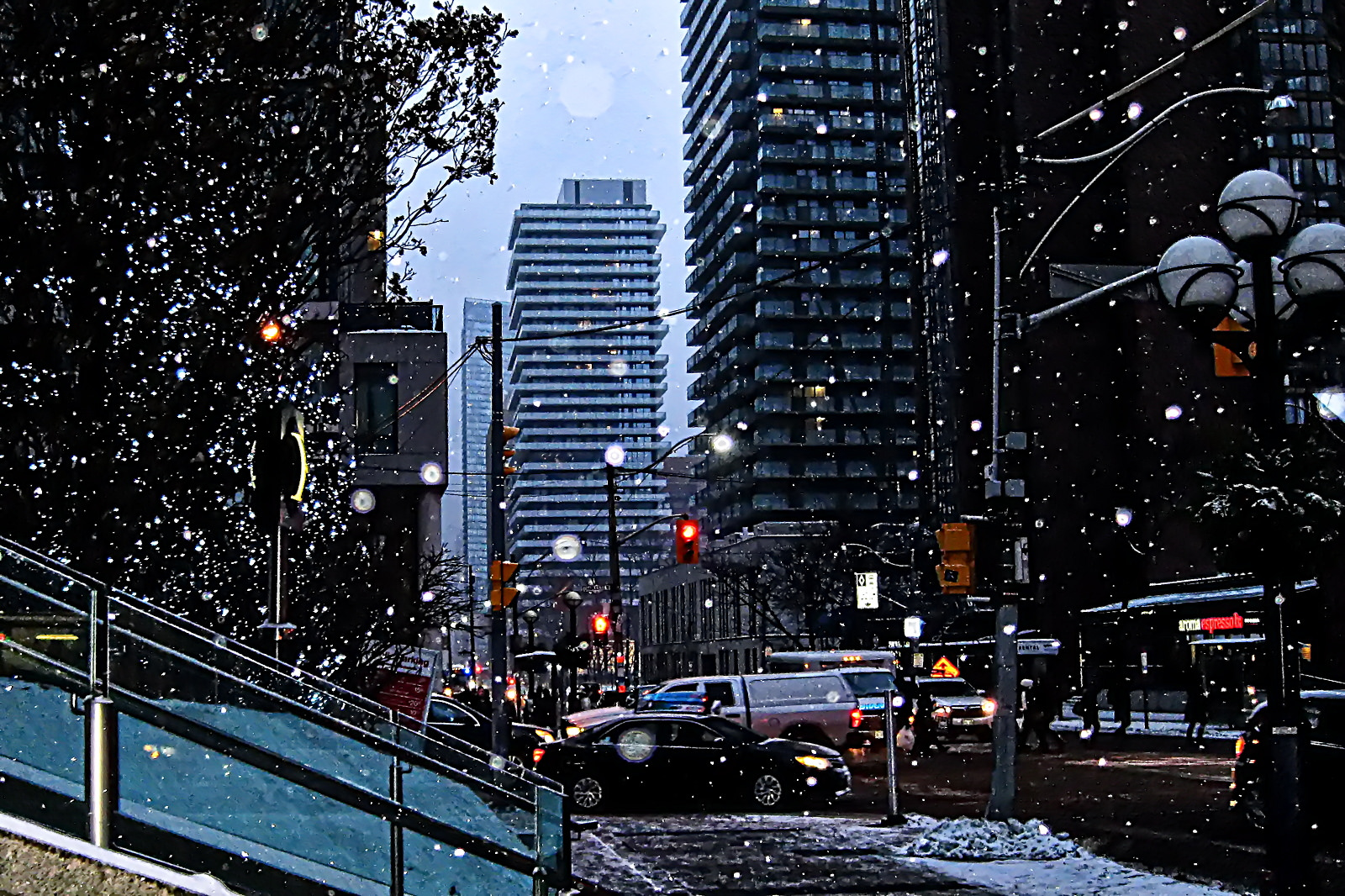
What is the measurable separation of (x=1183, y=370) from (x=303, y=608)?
59.7 m

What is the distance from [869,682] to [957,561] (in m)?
17.6

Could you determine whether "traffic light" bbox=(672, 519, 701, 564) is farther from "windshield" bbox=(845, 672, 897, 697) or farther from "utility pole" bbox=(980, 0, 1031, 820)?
"utility pole" bbox=(980, 0, 1031, 820)

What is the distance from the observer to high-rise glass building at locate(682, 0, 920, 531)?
130625mm

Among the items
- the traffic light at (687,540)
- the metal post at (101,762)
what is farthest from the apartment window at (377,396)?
the metal post at (101,762)

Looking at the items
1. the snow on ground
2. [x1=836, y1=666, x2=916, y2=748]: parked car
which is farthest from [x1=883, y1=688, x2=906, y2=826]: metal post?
[x1=836, y1=666, x2=916, y2=748]: parked car

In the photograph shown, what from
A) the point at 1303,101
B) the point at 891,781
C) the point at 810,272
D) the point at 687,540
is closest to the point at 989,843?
the point at 891,781

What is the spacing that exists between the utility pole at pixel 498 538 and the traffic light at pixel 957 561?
10.3 metres

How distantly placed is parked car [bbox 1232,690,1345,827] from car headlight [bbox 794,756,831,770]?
6.85 meters

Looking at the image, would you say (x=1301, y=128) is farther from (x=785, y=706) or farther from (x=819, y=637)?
(x=785, y=706)

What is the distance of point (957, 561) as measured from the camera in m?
17.6

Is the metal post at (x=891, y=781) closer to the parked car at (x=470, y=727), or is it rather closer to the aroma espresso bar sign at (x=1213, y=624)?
the parked car at (x=470, y=727)

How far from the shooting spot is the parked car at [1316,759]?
1541cm

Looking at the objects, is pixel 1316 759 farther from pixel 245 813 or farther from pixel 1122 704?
pixel 1122 704

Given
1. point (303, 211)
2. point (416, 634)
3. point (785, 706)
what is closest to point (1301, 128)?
point (785, 706)
